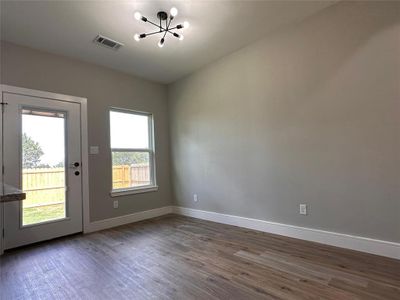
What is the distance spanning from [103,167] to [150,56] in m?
1.89

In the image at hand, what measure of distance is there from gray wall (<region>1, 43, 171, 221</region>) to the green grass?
1.39ft

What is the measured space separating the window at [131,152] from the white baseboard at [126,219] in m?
0.41

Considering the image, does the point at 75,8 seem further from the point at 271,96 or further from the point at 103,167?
the point at 271,96

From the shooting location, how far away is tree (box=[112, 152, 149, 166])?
385 centimetres

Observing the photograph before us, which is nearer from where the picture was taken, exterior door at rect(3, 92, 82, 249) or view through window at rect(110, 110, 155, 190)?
exterior door at rect(3, 92, 82, 249)

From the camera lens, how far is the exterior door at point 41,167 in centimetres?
280

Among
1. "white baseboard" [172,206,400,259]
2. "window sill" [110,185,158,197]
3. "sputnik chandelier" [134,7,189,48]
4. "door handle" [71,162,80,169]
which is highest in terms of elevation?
"sputnik chandelier" [134,7,189,48]

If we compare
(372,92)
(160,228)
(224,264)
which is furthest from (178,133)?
(372,92)

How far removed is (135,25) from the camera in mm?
2695

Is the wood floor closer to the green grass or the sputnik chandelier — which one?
the green grass

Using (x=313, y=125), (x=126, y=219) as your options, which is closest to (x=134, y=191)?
(x=126, y=219)

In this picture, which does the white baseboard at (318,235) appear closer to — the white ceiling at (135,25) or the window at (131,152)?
the window at (131,152)

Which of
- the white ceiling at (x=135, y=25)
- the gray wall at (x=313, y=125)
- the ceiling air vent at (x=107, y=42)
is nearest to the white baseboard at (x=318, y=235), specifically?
the gray wall at (x=313, y=125)

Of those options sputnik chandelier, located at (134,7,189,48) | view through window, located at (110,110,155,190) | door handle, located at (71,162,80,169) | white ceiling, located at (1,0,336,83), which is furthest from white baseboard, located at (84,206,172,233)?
sputnik chandelier, located at (134,7,189,48)
